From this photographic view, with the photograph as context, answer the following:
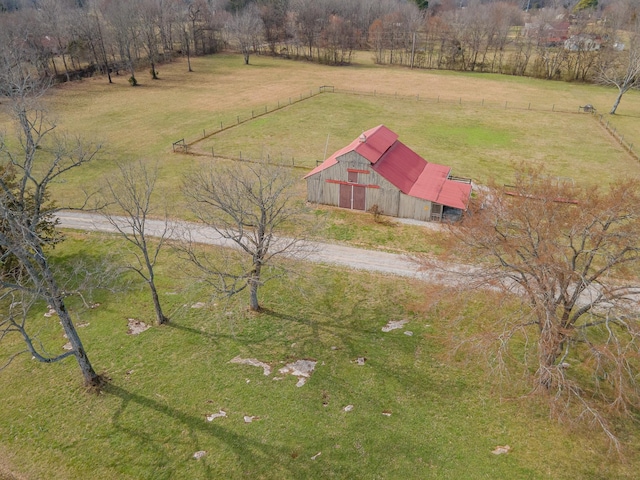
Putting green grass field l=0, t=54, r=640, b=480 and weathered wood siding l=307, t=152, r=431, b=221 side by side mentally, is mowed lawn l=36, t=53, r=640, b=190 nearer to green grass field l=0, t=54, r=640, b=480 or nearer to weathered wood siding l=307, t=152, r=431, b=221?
weathered wood siding l=307, t=152, r=431, b=221

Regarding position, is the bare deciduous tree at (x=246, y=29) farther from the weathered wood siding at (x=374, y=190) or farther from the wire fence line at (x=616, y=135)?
the weathered wood siding at (x=374, y=190)

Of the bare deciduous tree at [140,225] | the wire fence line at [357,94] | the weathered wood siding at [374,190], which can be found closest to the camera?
the bare deciduous tree at [140,225]

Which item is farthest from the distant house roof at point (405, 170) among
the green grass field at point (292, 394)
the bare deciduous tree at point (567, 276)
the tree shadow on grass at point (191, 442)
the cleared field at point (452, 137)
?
the tree shadow on grass at point (191, 442)

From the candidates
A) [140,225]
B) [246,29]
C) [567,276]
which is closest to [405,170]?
[567,276]

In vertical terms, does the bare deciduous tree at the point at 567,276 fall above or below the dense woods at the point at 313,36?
below

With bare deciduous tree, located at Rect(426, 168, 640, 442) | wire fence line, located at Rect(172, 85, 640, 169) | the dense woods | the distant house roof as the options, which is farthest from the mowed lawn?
bare deciduous tree, located at Rect(426, 168, 640, 442)

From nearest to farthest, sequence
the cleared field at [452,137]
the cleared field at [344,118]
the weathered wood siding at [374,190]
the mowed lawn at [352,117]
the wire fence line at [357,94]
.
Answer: the weathered wood siding at [374,190]
the cleared field at [452,137]
the wire fence line at [357,94]
the cleared field at [344,118]
the mowed lawn at [352,117]

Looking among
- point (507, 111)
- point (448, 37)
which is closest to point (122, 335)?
point (507, 111)

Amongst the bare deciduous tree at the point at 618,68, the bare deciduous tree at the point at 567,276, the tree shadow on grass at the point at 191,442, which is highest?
the bare deciduous tree at the point at 618,68
